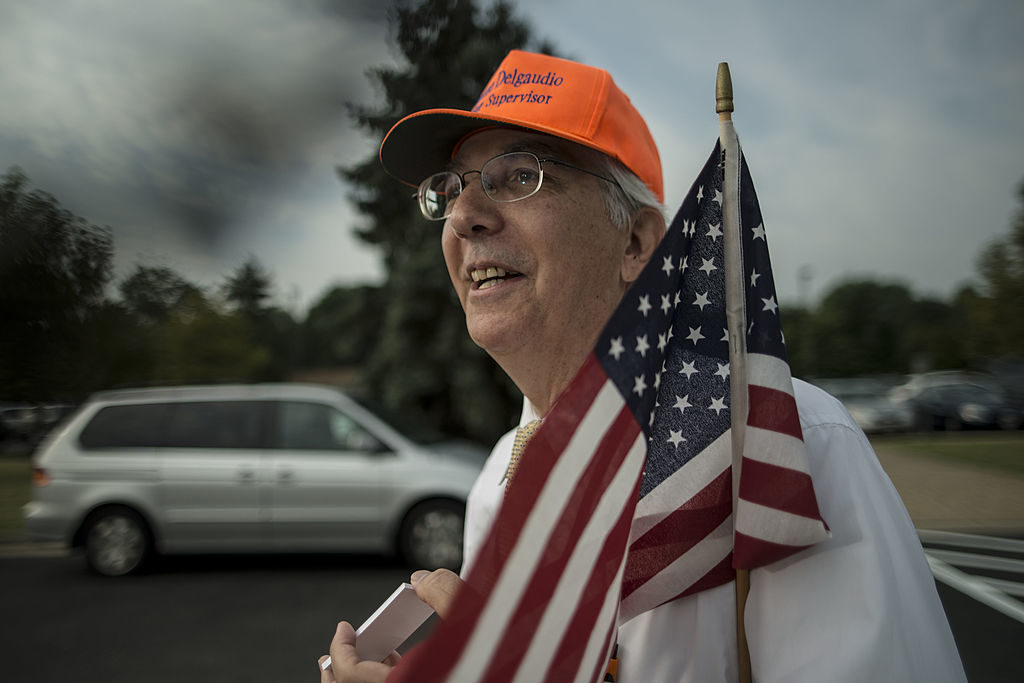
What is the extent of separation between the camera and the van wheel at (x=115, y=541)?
6.45m

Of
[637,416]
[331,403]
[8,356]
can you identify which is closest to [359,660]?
[637,416]

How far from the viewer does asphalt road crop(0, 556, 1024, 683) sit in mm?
4262

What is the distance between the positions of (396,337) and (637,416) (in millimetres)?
11404

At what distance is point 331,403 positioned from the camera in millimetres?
6543

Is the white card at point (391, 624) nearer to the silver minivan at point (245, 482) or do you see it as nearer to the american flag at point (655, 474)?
the american flag at point (655, 474)

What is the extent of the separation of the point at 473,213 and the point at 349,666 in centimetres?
87

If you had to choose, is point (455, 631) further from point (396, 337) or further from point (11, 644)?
point (396, 337)

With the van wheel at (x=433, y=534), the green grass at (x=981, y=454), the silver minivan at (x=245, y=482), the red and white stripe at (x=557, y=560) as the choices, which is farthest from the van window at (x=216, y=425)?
the green grass at (x=981, y=454)

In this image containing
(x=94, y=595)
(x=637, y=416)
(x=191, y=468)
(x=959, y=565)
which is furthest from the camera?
(x=191, y=468)

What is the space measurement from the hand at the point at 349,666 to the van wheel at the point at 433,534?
5.27 m

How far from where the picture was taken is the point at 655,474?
1.11 meters

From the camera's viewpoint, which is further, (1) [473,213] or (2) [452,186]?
(2) [452,186]

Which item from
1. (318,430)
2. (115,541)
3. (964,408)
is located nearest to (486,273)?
(318,430)

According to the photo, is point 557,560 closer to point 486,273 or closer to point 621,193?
point 486,273
